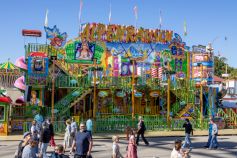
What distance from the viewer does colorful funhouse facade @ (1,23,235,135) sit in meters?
32.0

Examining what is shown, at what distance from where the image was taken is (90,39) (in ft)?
124

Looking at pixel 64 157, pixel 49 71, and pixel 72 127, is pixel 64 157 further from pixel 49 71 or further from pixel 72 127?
pixel 49 71

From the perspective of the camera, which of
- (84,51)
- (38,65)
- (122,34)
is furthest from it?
(122,34)

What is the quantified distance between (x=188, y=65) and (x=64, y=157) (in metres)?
32.9

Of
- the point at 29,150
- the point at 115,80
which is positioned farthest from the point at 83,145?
the point at 115,80

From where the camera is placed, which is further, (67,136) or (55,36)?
(55,36)

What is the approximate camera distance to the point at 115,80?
3525 centimetres

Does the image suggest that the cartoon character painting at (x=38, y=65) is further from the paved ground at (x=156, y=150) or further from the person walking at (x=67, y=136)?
the person walking at (x=67, y=136)

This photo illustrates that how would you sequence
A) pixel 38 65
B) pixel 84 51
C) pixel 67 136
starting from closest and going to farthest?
pixel 67 136, pixel 38 65, pixel 84 51

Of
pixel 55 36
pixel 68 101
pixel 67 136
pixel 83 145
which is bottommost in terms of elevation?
pixel 67 136

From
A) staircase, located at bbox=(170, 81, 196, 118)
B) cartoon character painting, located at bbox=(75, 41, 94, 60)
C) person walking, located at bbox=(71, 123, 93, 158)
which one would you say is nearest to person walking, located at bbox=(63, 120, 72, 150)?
person walking, located at bbox=(71, 123, 93, 158)

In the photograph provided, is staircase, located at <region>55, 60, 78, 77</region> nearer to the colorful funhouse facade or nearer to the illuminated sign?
the colorful funhouse facade

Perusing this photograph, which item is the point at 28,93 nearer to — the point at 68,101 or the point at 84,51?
the point at 68,101

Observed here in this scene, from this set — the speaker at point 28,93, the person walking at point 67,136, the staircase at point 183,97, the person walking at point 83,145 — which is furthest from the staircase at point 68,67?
the person walking at point 83,145
